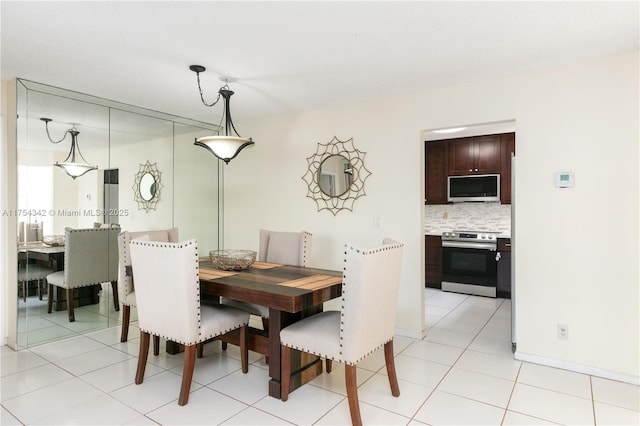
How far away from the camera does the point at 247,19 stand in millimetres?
2146

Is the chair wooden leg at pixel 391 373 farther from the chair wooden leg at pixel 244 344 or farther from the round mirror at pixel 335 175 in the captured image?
the round mirror at pixel 335 175

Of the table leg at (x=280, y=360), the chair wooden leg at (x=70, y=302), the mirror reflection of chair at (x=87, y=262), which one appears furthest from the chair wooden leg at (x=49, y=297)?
the table leg at (x=280, y=360)

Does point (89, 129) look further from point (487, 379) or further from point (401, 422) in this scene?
point (487, 379)

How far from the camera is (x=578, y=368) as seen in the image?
2.79 m

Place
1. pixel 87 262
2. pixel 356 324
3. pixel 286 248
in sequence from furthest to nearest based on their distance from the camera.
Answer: pixel 87 262 → pixel 286 248 → pixel 356 324

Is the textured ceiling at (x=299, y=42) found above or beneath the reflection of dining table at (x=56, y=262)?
above

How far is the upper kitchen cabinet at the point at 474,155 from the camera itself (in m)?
5.25

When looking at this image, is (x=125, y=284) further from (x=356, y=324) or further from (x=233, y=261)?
(x=356, y=324)

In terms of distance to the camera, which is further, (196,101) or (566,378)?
(196,101)

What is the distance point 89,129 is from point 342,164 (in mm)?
2498

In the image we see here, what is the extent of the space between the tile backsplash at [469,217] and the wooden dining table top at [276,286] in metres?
3.63

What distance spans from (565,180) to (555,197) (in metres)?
0.14

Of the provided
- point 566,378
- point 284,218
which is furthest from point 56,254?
point 566,378

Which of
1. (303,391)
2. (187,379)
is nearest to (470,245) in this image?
(303,391)
